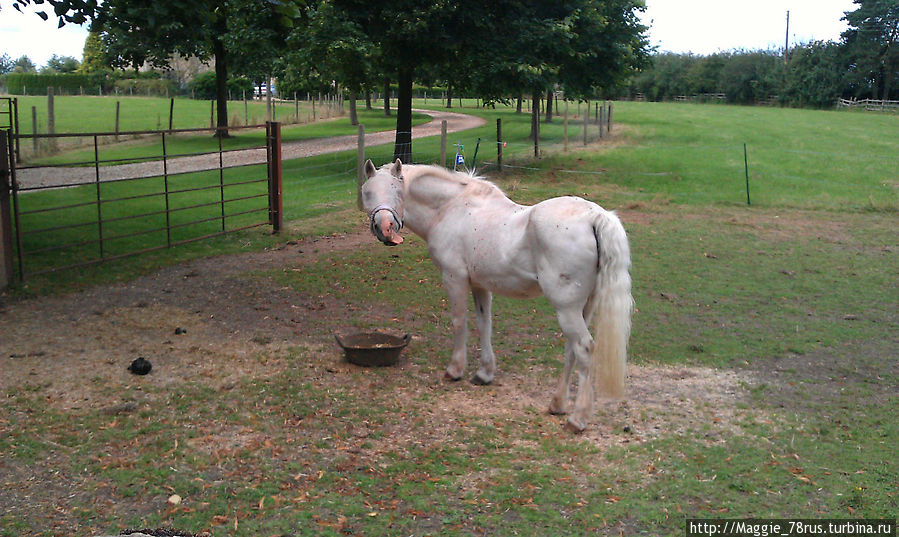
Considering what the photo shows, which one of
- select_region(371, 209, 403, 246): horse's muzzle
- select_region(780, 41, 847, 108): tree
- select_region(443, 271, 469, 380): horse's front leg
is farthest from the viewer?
select_region(780, 41, 847, 108): tree

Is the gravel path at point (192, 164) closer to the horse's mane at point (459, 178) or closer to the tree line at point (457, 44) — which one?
the tree line at point (457, 44)

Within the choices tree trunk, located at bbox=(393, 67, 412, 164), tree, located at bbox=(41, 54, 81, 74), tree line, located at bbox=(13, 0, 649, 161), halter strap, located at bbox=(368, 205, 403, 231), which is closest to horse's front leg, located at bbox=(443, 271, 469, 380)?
halter strap, located at bbox=(368, 205, 403, 231)

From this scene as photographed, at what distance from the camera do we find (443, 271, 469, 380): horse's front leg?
6.27 metres

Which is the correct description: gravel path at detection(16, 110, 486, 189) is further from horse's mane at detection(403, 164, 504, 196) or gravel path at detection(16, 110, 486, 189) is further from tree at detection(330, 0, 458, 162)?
horse's mane at detection(403, 164, 504, 196)

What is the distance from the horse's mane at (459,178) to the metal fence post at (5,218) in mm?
4890

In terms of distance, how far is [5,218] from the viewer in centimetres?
852

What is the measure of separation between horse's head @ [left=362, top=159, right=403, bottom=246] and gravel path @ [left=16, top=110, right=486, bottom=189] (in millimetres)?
6735

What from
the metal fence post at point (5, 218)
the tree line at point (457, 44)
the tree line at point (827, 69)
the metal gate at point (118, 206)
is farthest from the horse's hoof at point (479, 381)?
the tree line at point (827, 69)

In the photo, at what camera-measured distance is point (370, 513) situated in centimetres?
427

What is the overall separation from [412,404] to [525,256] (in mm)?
1463

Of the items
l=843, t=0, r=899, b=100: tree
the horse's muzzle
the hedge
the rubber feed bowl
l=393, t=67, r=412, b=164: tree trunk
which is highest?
l=843, t=0, r=899, b=100: tree

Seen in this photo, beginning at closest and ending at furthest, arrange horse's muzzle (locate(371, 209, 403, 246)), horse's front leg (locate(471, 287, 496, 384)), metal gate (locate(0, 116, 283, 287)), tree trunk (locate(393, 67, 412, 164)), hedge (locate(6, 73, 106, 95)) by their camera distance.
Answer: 1. horse's muzzle (locate(371, 209, 403, 246))
2. horse's front leg (locate(471, 287, 496, 384))
3. metal gate (locate(0, 116, 283, 287))
4. tree trunk (locate(393, 67, 412, 164))
5. hedge (locate(6, 73, 106, 95))

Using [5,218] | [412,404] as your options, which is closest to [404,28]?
[5,218]

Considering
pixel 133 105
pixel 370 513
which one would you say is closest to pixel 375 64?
pixel 370 513
